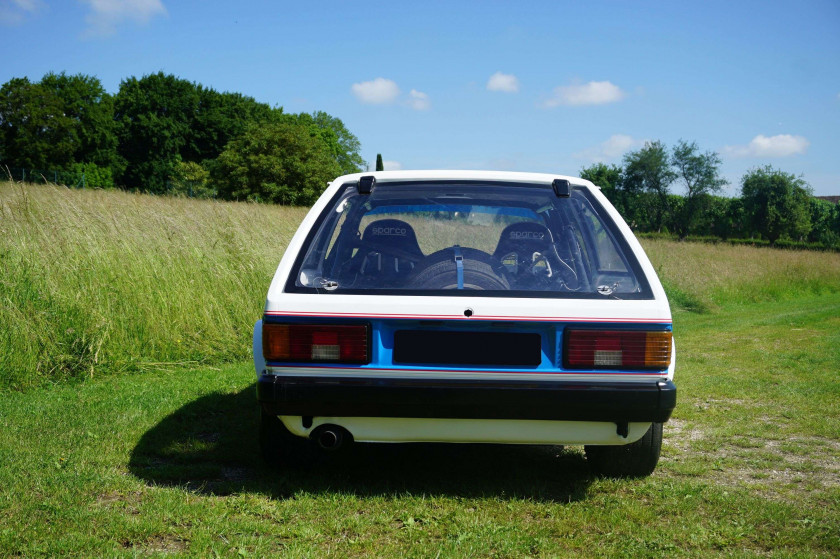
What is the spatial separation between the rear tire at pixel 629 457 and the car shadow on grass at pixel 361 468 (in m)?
0.10

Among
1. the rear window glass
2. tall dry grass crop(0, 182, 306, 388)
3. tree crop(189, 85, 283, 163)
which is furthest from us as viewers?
tree crop(189, 85, 283, 163)

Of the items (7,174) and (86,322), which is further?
(7,174)

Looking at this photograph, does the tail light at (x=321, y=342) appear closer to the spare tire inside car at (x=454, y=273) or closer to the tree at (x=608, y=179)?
the spare tire inside car at (x=454, y=273)

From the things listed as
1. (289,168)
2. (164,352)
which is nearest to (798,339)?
(164,352)

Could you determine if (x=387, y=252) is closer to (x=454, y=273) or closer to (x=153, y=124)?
(x=454, y=273)

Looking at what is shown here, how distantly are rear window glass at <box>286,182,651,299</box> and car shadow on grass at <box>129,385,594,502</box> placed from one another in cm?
105

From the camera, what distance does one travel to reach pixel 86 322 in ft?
22.1

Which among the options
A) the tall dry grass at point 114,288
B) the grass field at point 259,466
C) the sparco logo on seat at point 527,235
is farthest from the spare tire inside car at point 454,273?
the tall dry grass at point 114,288

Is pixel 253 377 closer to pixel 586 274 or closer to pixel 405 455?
pixel 405 455

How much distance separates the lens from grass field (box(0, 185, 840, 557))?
3082 mm

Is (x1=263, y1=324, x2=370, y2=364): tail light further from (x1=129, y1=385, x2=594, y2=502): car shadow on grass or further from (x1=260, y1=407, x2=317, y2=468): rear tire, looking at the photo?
(x1=129, y1=385, x2=594, y2=502): car shadow on grass

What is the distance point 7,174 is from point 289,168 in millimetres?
42151

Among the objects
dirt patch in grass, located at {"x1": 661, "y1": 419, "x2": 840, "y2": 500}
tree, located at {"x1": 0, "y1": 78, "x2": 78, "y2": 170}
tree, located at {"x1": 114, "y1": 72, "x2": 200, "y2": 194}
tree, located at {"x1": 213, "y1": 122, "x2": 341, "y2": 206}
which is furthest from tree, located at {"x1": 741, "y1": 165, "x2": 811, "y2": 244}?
dirt patch in grass, located at {"x1": 661, "y1": 419, "x2": 840, "y2": 500}

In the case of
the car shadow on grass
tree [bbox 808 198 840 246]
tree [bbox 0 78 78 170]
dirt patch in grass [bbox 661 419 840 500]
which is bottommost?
dirt patch in grass [bbox 661 419 840 500]
